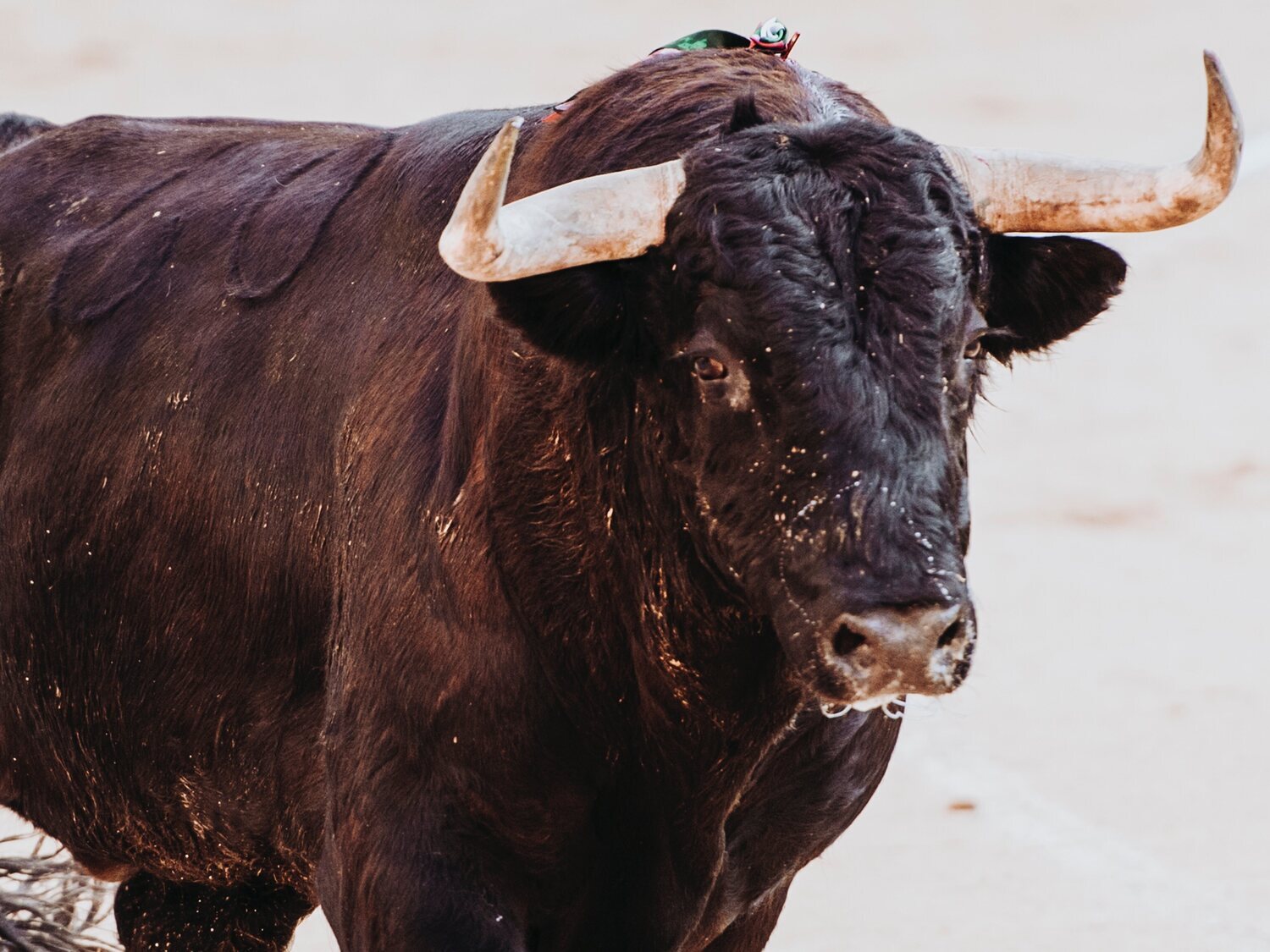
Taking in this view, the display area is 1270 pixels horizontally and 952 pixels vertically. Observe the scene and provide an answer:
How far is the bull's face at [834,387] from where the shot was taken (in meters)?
3.79

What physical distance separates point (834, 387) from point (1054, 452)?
36.7ft

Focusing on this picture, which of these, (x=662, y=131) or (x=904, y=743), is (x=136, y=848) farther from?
(x=904, y=743)

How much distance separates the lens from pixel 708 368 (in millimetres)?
4086

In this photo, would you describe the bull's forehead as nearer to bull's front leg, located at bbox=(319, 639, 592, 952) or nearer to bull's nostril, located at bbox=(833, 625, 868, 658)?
bull's nostril, located at bbox=(833, 625, 868, 658)

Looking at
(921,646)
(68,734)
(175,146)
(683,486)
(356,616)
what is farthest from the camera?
(175,146)

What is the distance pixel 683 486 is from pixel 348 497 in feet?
2.88

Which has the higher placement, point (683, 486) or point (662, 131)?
point (662, 131)

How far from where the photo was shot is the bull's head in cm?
379

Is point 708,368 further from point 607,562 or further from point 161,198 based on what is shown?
point 161,198

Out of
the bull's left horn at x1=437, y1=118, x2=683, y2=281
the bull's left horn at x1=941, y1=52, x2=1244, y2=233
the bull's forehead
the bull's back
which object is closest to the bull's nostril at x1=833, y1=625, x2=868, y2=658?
the bull's forehead

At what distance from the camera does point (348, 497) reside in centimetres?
479

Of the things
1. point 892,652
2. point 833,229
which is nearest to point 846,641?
point 892,652

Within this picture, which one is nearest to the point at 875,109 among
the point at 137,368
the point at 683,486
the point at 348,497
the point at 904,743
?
the point at 683,486

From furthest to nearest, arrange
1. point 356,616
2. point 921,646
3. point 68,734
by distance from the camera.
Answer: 1. point 68,734
2. point 356,616
3. point 921,646
